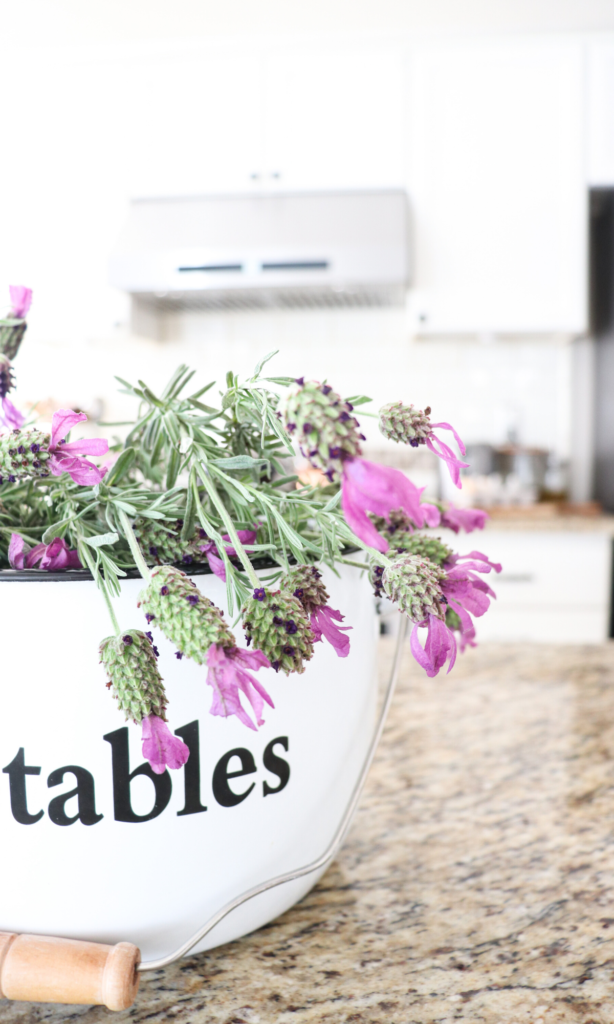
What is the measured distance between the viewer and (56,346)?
2891 mm

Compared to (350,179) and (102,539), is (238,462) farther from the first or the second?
(350,179)

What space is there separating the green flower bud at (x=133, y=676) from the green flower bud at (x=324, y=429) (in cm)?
9

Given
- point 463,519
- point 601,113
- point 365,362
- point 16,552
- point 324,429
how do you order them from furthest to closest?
point 365,362 < point 601,113 < point 463,519 < point 16,552 < point 324,429

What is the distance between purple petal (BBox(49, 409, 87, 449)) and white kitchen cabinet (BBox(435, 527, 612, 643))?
2.07 m

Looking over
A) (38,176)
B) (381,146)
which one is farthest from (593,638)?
(38,176)

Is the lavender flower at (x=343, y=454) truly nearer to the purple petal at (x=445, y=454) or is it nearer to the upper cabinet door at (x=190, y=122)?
the purple petal at (x=445, y=454)

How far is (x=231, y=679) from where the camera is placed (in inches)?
8.6

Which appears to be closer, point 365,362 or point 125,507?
point 125,507

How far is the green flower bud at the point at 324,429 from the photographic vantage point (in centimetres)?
20

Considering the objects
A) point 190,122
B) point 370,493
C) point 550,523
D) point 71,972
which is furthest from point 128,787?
point 190,122

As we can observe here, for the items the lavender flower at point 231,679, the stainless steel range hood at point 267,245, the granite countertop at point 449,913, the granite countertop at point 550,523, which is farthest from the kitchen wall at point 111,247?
the lavender flower at point 231,679

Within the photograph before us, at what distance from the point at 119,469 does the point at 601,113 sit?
102 inches

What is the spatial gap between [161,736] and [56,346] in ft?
9.50

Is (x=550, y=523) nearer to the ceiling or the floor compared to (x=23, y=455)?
nearer to the floor
